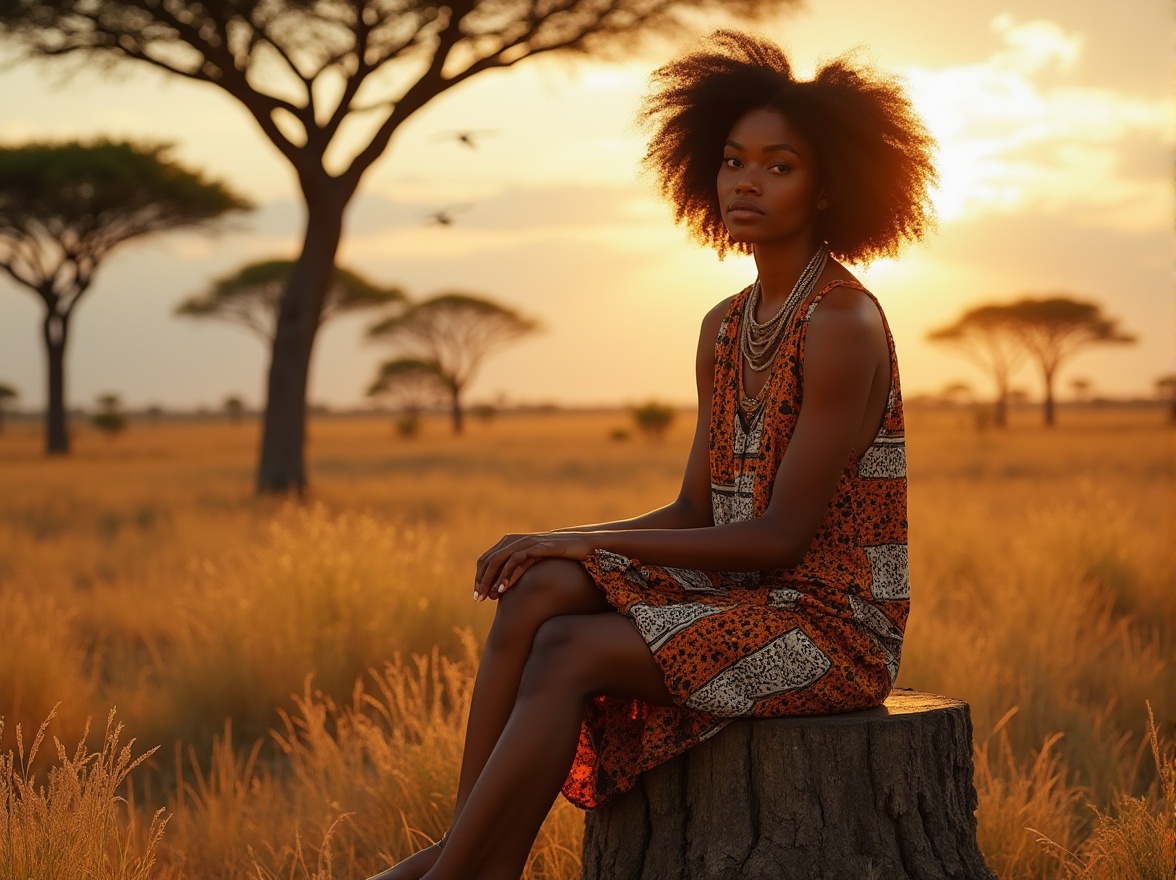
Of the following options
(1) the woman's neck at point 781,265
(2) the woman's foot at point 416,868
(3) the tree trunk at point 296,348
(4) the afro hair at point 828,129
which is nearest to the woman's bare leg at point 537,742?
(2) the woman's foot at point 416,868

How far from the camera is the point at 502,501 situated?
13930 mm

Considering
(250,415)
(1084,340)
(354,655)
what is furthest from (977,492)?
(250,415)

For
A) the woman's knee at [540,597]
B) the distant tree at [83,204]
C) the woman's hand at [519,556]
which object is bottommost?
the woman's knee at [540,597]

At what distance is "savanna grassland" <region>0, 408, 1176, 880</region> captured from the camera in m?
3.30

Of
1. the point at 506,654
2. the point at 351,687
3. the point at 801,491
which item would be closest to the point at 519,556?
the point at 506,654

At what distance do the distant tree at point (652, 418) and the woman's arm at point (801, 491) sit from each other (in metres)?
32.8

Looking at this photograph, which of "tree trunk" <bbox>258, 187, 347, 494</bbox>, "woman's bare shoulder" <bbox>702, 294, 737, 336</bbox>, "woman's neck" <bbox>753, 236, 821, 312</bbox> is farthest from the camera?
"tree trunk" <bbox>258, 187, 347, 494</bbox>

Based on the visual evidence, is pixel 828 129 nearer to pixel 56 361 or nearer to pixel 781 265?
pixel 781 265

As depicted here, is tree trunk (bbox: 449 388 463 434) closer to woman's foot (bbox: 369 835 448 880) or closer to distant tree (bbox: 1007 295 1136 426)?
distant tree (bbox: 1007 295 1136 426)

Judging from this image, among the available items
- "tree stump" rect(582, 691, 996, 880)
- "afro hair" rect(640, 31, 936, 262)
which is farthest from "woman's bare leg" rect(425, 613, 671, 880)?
"afro hair" rect(640, 31, 936, 262)

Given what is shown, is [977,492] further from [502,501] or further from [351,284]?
[351,284]

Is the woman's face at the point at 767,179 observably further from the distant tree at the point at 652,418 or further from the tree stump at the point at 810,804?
the distant tree at the point at 652,418

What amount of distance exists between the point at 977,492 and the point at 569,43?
7.39 m

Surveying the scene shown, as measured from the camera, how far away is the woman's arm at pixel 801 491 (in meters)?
2.67
